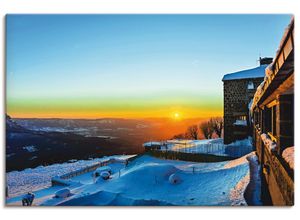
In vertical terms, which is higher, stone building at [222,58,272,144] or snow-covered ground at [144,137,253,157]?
stone building at [222,58,272,144]

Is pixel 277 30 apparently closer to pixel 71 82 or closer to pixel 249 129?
pixel 71 82

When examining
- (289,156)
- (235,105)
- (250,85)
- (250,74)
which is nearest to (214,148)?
(235,105)

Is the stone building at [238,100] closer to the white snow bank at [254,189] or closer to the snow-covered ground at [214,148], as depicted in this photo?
the snow-covered ground at [214,148]

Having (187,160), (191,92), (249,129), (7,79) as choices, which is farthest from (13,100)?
(249,129)

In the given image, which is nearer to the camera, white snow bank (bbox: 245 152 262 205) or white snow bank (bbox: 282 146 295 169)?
white snow bank (bbox: 282 146 295 169)

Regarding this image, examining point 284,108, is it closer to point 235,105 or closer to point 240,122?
point 240,122

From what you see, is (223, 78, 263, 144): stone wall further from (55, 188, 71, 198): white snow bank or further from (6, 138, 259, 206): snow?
(55, 188, 71, 198): white snow bank

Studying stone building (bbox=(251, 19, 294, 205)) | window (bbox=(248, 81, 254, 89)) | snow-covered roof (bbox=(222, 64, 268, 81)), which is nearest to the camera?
stone building (bbox=(251, 19, 294, 205))

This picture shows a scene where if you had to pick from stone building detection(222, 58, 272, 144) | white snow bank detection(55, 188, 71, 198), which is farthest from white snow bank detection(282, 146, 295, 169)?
stone building detection(222, 58, 272, 144)

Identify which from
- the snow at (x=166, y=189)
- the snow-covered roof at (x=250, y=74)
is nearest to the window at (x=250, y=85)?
the snow-covered roof at (x=250, y=74)
